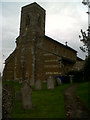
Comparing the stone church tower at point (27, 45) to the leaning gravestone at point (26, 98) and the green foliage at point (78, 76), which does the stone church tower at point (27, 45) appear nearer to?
the green foliage at point (78, 76)

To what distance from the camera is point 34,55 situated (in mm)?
30141

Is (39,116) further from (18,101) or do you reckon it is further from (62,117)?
(18,101)

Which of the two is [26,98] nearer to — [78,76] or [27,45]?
[78,76]

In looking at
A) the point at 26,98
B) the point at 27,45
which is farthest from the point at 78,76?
the point at 26,98

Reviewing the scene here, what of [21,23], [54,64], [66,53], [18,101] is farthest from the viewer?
[66,53]

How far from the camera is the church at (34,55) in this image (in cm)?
2886

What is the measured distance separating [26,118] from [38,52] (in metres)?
23.7

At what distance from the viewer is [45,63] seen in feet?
96.8

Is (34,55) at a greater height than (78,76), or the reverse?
(34,55)

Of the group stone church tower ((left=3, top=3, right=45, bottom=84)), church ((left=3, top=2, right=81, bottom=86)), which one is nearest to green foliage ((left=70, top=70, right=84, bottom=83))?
church ((left=3, top=2, right=81, bottom=86))

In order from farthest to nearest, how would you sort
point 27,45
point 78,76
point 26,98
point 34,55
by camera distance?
point 27,45 < point 34,55 < point 78,76 < point 26,98

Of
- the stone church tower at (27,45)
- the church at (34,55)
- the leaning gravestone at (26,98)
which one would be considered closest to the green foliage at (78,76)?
the church at (34,55)

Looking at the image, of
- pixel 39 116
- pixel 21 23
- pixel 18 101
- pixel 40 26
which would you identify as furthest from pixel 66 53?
pixel 39 116

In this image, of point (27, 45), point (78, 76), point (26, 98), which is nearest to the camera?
point (26, 98)
